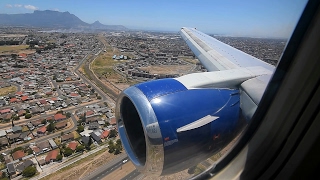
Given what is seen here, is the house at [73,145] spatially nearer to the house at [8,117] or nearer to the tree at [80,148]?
the tree at [80,148]

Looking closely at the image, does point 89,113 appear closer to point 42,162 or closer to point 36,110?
point 36,110

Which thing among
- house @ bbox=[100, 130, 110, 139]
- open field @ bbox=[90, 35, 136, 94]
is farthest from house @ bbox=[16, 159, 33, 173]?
open field @ bbox=[90, 35, 136, 94]

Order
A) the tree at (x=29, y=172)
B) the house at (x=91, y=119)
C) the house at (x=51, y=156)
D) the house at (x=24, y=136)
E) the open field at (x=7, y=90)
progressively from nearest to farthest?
the tree at (x=29, y=172) → the house at (x=51, y=156) → the house at (x=24, y=136) → the house at (x=91, y=119) → the open field at (x=7, y=90)

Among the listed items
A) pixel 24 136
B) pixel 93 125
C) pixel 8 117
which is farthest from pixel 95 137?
pixel 8 117

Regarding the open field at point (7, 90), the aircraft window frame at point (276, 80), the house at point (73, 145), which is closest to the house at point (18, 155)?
the house at point (73, 145)

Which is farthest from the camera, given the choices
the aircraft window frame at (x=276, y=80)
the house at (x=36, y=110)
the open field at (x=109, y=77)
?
the open field at (x=109, y=77)

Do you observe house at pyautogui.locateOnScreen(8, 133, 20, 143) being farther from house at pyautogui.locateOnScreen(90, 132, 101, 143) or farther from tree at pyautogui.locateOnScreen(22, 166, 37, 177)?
house at pyautogui.locateOnScreen(90, 132, 101, 143)
